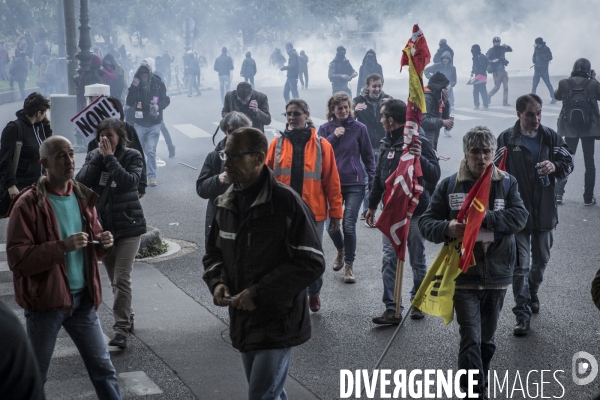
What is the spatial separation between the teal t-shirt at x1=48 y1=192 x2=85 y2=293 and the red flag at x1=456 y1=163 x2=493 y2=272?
2.23 metres

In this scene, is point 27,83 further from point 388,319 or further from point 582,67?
point 388,319

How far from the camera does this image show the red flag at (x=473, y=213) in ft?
17.1

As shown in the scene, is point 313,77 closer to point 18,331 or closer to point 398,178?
point 398,178

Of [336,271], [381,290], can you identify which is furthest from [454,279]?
[336,271]

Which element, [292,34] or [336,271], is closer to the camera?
[336,271]

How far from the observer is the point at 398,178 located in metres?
7.25

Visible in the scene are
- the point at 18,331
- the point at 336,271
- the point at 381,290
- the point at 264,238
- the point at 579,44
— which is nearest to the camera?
the point at 18,331

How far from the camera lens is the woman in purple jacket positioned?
8.71m

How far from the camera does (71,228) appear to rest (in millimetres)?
5094

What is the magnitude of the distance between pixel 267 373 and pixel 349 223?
4.54 metres

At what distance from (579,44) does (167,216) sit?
43.4 meters

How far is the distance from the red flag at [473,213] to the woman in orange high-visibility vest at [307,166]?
2.27 m

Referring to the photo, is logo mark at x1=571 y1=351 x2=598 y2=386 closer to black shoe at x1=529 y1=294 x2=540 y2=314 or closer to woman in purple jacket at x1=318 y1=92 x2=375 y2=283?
black shoe at x1=529 y1=294 x2=540 y2=314

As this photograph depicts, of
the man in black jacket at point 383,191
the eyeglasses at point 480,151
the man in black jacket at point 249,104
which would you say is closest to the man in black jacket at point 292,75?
the man in black jacket at point 249,104
